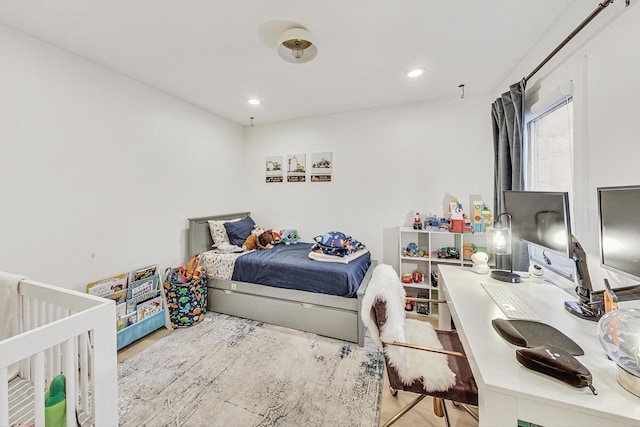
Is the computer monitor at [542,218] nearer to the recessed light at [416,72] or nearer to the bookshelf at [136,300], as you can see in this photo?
the recessed light at [416,72]

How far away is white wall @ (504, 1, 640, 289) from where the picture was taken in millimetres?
1149

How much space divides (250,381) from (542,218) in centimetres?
230

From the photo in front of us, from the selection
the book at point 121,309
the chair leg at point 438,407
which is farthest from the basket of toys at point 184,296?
the chair leg at point 438,407

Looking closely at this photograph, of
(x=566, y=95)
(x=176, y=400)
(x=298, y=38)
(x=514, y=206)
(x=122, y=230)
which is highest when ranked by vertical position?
(x=298, y=38)

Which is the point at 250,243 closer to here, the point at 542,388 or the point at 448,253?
the point at 448,253

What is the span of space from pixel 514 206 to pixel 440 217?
1.23 m

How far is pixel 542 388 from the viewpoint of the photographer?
2.52 feet

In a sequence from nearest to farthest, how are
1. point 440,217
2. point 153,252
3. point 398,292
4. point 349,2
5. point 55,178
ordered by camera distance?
point 349,2 < point 398,292 < point 55,178 < point 153,252 < point 440,217

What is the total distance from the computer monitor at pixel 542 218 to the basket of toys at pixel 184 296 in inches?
119

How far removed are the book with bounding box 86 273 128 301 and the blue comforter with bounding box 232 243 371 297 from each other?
3.24 ft

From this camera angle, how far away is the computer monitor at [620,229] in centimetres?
95

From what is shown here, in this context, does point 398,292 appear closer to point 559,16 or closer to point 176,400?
point 176,400

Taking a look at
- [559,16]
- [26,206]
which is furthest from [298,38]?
[26,206]

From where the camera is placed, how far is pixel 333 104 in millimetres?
3062
